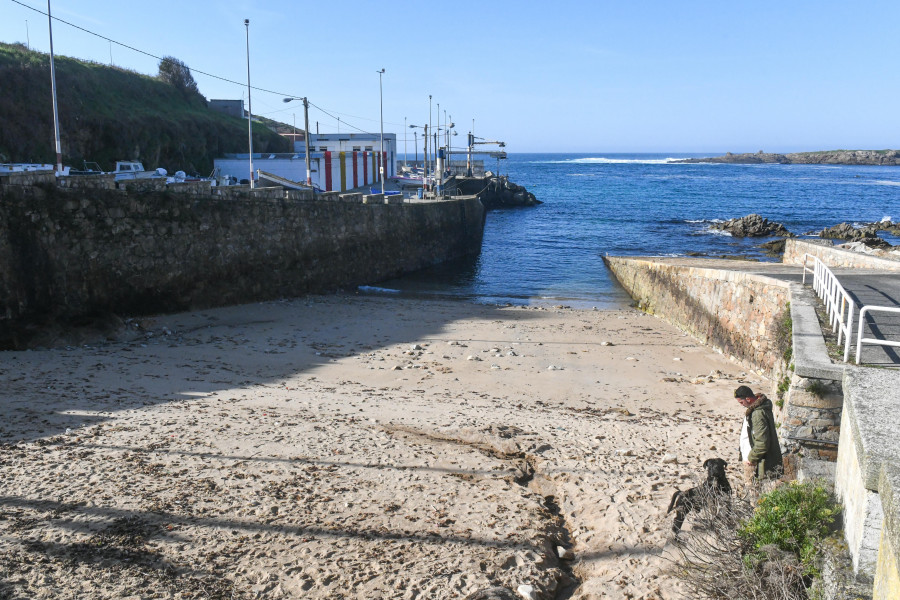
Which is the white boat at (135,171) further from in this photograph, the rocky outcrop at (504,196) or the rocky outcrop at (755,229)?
the rocky outcrop at (504,196)

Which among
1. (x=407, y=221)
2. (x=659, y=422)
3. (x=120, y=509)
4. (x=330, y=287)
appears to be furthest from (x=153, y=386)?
(x=407, y=221)

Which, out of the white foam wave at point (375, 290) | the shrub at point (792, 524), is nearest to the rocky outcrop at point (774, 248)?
the white foam wave at point (375, 290)

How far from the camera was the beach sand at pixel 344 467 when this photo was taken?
5707 mm

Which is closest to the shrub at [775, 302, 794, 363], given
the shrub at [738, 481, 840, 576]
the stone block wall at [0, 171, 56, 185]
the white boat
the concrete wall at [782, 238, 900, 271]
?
the shrub at [738, 481, 840, 576]

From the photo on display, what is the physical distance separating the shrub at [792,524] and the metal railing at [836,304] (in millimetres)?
2438

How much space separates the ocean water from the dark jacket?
16962mm

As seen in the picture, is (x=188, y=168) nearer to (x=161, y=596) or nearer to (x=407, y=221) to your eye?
(x=407, y=221)

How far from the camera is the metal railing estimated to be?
736 centimetres

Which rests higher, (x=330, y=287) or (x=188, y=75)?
(x=188, y=75)

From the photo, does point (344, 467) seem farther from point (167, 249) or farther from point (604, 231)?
point (604, 231)

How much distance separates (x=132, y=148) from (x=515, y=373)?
31.3 meters

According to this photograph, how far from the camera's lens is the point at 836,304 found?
891cm

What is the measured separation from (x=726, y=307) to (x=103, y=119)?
108 feet

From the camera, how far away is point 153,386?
10.8 metres
